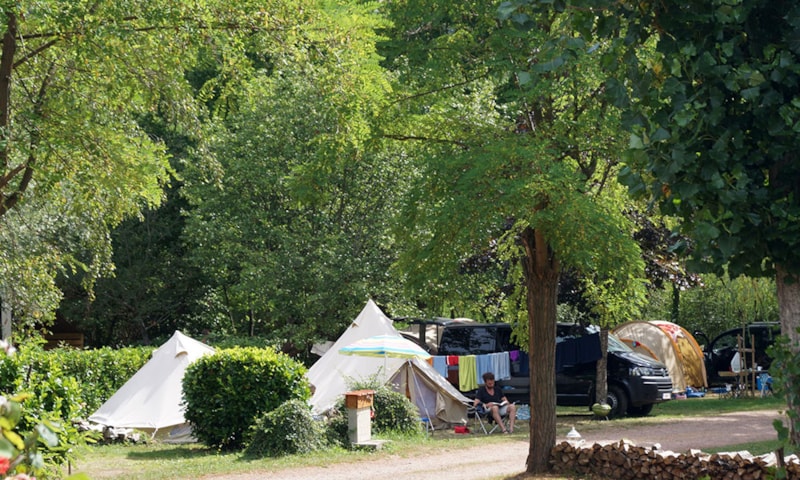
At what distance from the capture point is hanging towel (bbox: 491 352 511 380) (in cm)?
1847

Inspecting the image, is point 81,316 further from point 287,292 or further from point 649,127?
point 649,127

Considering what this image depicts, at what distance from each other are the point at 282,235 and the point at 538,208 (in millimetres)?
10844

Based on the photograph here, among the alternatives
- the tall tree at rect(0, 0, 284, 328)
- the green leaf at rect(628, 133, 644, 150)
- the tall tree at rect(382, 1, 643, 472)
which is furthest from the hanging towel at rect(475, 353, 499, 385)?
the green leaf at rect(628, 133, 644, 150)

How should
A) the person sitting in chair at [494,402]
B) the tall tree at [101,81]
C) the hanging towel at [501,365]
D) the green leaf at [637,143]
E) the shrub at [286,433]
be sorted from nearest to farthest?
the green leaf at [637,143] < the tall tree at [101,81] < the shrub at [286,433] < the person sitting in chair at [494,402] < the hanging towel at [501,365]

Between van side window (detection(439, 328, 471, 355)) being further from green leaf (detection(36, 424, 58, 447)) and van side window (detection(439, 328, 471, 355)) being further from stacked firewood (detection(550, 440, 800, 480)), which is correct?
green leaf (detection(36, 424, 58, 447))

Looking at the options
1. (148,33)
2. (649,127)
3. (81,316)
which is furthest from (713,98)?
(81,316)

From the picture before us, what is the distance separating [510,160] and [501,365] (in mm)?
8791

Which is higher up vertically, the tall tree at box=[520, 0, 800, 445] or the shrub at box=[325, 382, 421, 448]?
the tall tree at box=[520, 0, 800, 445]

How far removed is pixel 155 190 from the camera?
11414 millimetres

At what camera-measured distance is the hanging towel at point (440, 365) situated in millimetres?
18562

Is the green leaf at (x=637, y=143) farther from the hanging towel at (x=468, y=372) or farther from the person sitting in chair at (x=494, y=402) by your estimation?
the hanging towel at (x=468, y=372)

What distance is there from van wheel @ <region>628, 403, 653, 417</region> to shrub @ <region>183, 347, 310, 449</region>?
764cm

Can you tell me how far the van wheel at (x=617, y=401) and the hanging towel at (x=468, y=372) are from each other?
9.05ft

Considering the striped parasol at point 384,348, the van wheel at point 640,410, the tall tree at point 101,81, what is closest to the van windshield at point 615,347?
the van wheel at point 640,410
